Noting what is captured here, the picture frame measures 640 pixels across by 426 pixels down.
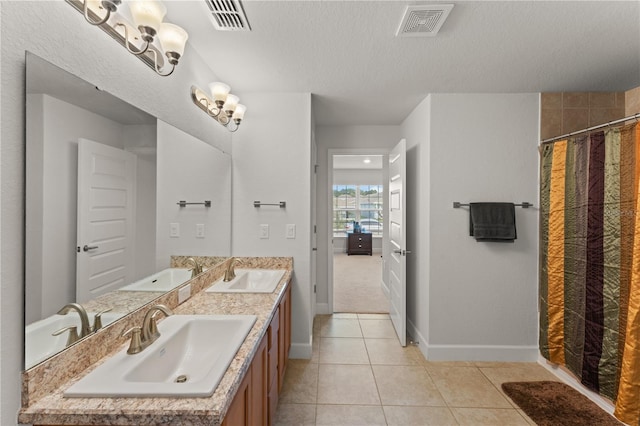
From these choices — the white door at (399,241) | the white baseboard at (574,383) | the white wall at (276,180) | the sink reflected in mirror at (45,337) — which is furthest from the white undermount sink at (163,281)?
the white baseboard at (574,383)

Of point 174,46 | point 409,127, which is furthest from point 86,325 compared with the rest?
point 409,127

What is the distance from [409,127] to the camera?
11.1 feet

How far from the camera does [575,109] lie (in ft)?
8.70

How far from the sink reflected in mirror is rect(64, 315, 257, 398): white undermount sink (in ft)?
0.46

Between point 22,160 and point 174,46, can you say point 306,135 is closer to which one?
point 174,46

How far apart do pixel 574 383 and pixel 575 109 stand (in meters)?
2.34

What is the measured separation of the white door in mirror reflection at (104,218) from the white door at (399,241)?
2.38 meters

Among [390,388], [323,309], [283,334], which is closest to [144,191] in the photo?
[283,334]

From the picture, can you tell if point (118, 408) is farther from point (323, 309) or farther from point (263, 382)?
point (323, 309)

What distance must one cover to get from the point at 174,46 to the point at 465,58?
1.87 metres

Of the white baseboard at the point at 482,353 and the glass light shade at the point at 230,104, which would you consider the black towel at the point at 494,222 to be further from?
the glass light shade at the point at 230,104

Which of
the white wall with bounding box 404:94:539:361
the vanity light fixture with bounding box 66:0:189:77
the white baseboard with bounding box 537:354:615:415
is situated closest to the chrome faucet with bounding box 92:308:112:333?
the vanity light fixture with bounding box 66:0:189:77

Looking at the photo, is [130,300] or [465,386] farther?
[465,386]

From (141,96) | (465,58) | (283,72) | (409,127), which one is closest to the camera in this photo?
(141,96)
